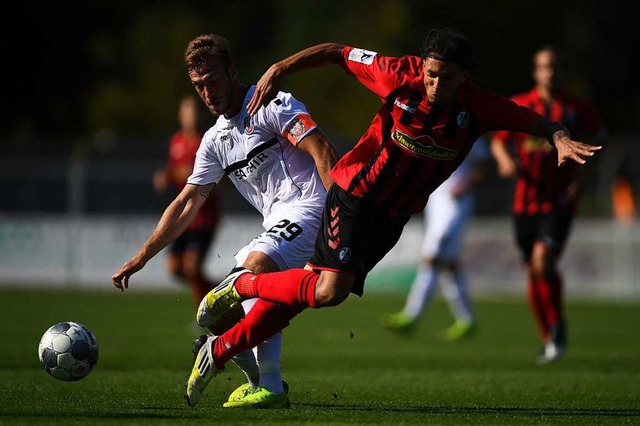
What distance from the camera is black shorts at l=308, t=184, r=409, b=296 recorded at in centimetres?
690

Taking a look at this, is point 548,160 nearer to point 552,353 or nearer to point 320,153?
point 552,353

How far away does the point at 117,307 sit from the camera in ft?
60.6

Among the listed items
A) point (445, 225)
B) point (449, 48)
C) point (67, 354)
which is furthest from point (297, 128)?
point (445, 225)

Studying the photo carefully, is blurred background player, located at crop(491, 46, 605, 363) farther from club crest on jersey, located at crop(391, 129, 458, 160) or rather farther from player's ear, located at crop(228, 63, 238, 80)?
club crest on jersey, located at crop(391, 129, 458, 160)

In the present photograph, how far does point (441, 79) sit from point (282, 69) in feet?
2.83

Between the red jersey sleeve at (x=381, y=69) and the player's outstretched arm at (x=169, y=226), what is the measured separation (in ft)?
4.40

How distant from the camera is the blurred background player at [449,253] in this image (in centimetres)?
1402

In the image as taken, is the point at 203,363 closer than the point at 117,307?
Yes

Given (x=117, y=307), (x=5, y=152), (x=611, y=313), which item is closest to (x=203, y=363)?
(x=117, y=307)

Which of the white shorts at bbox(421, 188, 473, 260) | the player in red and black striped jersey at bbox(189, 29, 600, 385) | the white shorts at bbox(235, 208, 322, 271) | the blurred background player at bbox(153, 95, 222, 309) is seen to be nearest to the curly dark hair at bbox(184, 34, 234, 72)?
the player in red and black striped jersey at bbox(189, 29, 600, 385)

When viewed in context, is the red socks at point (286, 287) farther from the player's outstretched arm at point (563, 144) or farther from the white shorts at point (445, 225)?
the white shorts at point (445, 225)

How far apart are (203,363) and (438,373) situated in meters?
3.25

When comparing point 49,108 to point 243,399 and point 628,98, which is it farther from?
point 243,399

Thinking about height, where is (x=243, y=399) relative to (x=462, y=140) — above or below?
below
